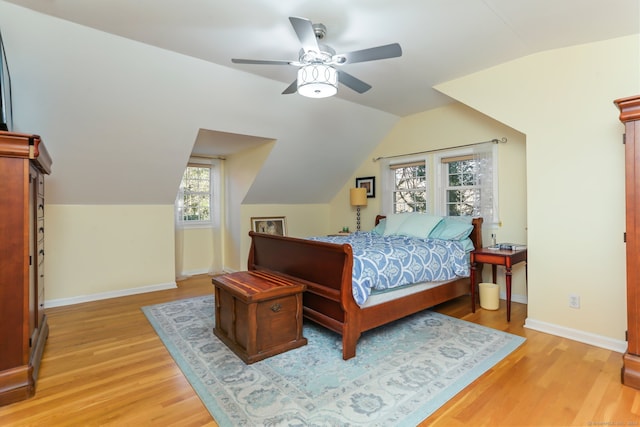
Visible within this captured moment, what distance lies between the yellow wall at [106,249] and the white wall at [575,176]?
4.48 meters

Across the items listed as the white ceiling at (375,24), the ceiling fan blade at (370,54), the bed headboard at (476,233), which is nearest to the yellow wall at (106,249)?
the white ceiling at (375,24)

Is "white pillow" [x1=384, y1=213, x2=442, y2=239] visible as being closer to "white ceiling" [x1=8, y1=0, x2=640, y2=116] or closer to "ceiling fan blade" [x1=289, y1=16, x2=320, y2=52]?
"white ceiling" [x1=8, y1=0, x2=640, y2=116]

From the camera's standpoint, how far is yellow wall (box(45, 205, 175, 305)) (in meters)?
3.84

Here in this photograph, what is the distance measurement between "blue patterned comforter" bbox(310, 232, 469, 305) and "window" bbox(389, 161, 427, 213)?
46.6 inches

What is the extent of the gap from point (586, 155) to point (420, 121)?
2.28 metres

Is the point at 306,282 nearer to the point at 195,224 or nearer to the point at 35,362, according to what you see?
the point at 35,362

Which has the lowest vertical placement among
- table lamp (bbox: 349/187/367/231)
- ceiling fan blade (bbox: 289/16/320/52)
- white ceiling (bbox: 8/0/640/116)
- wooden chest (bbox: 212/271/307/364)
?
wooden chest (bbox: 212/271/307/364)

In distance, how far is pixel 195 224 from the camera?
5496mm

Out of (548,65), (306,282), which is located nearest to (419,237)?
(306,282)

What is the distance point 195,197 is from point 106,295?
6.60 feet

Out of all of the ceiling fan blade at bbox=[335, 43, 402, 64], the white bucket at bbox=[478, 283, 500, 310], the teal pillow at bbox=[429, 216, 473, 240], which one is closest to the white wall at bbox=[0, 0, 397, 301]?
the ceiling fan blade at bbox=[335, 43, 402, 64]

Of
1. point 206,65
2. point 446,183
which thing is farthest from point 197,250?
point 446,183

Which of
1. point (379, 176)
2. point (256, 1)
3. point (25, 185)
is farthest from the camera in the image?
point (379, 176)

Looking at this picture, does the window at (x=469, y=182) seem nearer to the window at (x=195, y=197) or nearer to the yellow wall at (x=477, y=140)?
the yellow wall at (x=477, y=140)
